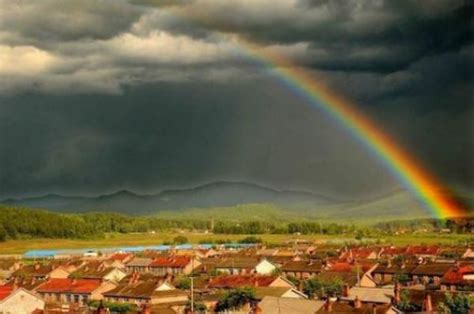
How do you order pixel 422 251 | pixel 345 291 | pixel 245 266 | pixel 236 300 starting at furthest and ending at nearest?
1. pixel 422 251
2. pixel 245 266
3. pixel 345 291
4. pixel 236 300

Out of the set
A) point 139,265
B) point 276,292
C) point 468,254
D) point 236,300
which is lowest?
point 236,300

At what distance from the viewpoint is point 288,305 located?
4703 cm

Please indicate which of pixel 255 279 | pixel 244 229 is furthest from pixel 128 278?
pixel 244 229

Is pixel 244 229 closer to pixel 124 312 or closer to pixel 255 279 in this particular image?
pixel 255 279

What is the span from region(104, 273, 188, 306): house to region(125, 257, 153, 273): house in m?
27.7

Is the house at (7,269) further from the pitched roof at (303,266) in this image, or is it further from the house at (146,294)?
the pitched roof at (303,266)

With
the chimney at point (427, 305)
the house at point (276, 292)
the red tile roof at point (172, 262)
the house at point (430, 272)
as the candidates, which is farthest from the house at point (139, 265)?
the chimney at point (427, 305)

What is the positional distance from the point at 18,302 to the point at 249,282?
712 inches

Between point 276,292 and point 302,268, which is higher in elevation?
point 302,268

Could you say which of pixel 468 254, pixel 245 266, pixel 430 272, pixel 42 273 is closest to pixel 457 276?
pixel 430 272

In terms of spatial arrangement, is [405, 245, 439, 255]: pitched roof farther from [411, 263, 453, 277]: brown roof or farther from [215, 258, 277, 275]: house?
[411, 263, 453, 277]: brown roof

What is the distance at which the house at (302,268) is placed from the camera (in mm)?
76750

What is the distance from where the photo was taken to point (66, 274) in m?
76.0

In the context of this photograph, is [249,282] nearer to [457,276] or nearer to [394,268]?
[457,276]
